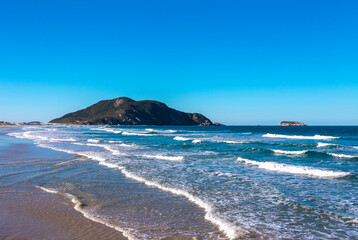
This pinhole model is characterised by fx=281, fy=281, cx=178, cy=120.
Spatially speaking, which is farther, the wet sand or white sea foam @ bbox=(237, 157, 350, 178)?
white sea foam @ bbox=(237, 157, 350, 178)

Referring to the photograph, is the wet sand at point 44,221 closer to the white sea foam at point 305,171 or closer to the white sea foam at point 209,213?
the white sea foam at point 209,213

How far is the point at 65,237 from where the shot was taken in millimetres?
5910

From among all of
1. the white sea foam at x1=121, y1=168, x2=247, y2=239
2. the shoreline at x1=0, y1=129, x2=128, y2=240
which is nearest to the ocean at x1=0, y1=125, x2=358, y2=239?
the white sea foam at x1=121, y1=168, x2=247, y2=239

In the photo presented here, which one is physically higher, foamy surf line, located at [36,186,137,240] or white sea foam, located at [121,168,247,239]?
foamy surf line, located at [36,186,137,240]

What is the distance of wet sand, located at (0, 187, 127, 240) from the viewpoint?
6.03m

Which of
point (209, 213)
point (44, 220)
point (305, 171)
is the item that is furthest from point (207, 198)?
point (305, 171)

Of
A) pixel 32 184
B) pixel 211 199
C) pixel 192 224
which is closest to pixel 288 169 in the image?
pixel 211 199

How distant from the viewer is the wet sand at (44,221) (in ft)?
19.8

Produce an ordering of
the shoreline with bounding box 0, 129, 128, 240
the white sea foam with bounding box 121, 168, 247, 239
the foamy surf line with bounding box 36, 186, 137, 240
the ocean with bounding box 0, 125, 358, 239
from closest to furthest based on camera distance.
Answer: the shoreline with bounding box 0, 129, 128, 240 → the foamy surf line with bounding box 36, 186, 137, 240 → the white sea foam with bounding box 121, 168, 247, 239 → the ocean with bounding box 0, 125, 358, 239

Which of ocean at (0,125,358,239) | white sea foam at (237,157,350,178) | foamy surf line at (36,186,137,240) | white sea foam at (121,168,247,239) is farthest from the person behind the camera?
white sea foam at (237,157,350,178)

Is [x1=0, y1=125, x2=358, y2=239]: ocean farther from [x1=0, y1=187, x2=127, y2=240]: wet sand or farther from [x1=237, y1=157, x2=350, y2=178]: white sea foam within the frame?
[x1=0, y1=187, x2=127, y2=240]: wet sand

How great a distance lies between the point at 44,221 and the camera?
22.6 feet

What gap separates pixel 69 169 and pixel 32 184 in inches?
150

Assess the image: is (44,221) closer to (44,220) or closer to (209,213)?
(44,220)
